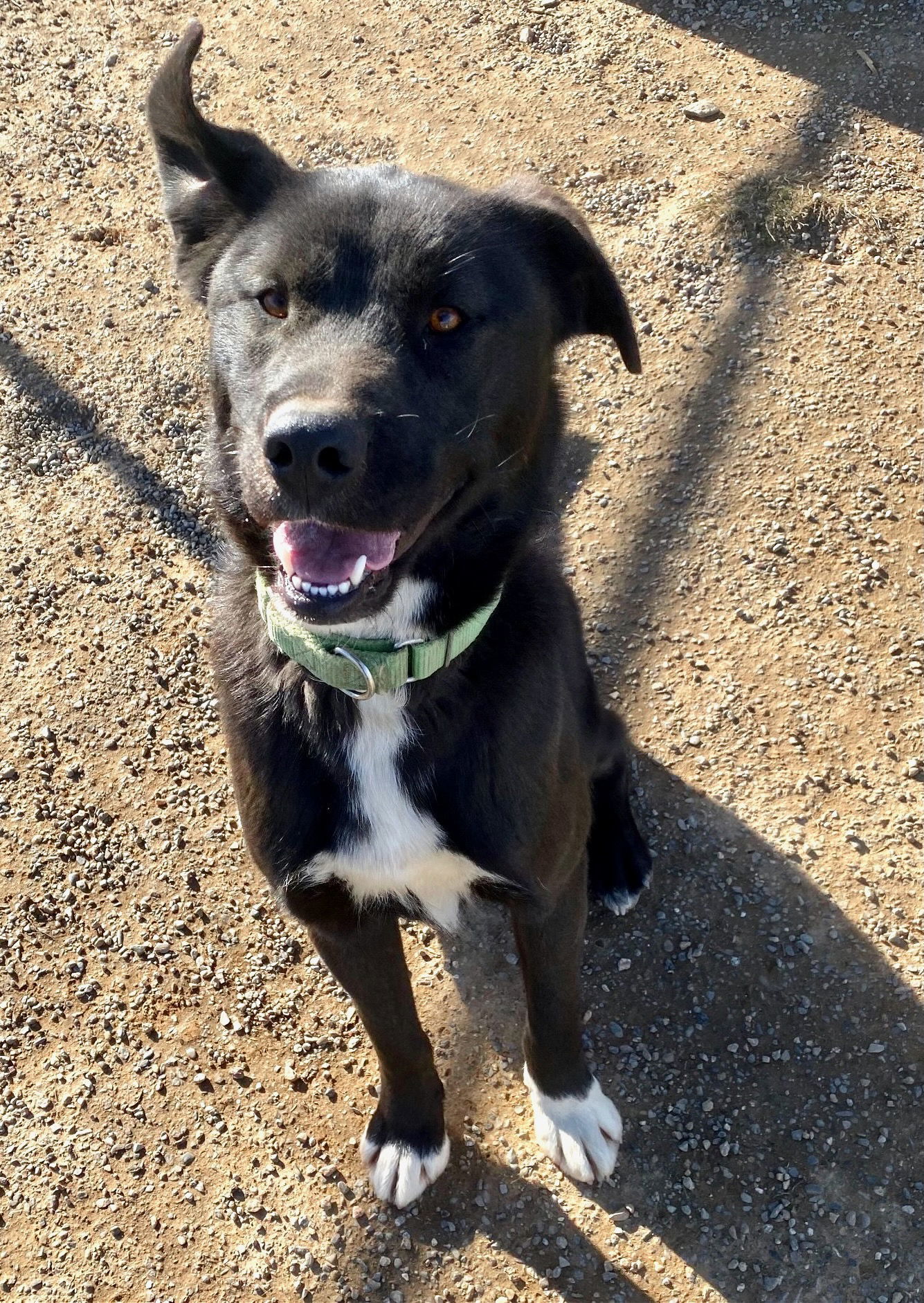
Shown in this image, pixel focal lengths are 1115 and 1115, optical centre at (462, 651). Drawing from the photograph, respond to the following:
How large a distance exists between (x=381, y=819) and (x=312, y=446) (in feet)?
2.66

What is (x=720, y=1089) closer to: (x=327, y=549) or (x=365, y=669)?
(x=365, y=669)

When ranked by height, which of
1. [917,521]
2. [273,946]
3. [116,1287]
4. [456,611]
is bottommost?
[116,1287]

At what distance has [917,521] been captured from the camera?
139 inches

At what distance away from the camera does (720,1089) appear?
2740 millimetres

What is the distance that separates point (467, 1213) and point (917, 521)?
242 centimetres

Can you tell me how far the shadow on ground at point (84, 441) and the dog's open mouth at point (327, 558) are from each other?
1893mm

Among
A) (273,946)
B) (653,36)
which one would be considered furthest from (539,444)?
(653,36)

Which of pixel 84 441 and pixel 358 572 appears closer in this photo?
pixel 358 572

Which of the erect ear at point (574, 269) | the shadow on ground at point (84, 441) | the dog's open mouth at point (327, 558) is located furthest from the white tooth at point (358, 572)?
the shadow on ground at point (84, 441)

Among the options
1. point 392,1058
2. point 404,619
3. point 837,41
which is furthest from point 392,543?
point 837,41

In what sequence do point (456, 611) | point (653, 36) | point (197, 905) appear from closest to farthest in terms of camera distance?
point (456, 611) < point (197, 905) < point (653, 36)

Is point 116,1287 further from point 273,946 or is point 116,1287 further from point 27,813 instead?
point 27,813

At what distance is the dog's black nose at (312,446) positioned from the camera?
1.68 metres

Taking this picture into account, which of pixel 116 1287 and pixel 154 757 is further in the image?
pixel 154 757
